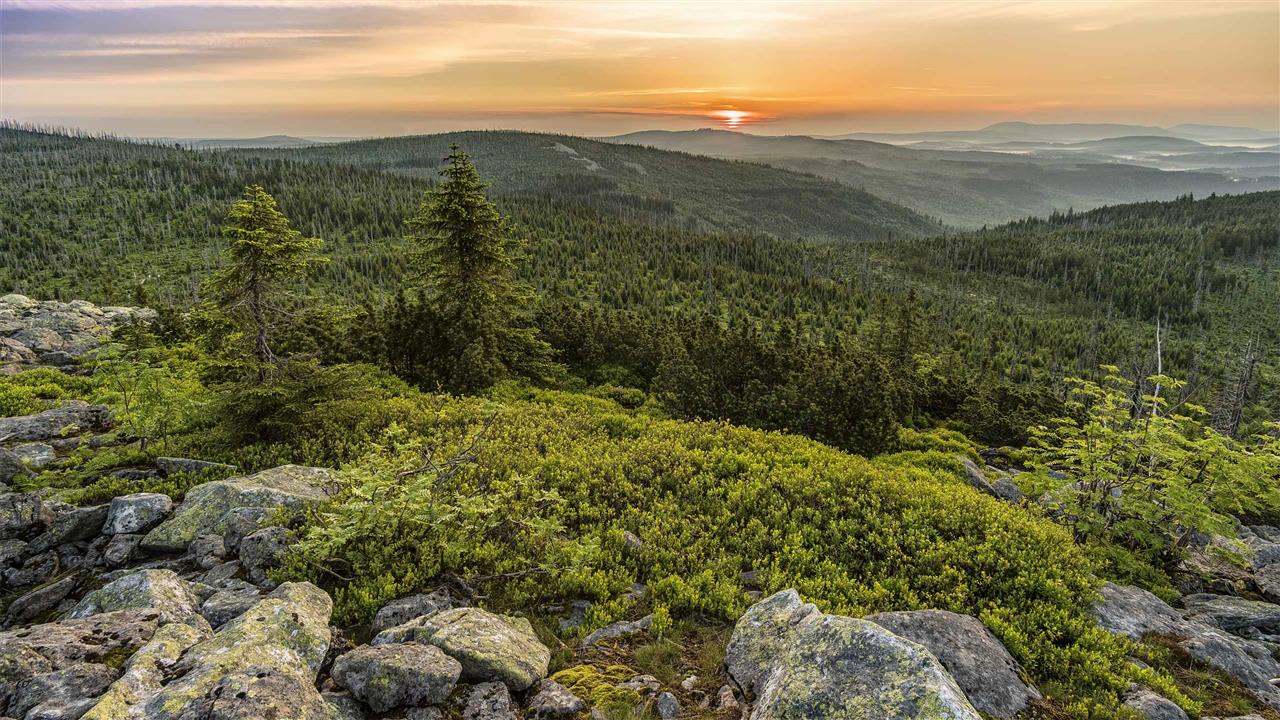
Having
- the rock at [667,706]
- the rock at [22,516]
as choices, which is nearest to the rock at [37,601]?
the rock at [22,516]

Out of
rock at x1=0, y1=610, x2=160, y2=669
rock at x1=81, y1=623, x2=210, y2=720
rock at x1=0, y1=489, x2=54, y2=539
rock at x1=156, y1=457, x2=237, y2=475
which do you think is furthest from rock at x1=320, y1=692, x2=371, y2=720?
rock at x1=156, y1=457, x2=237, y2=475

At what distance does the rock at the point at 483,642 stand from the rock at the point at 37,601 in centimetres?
516

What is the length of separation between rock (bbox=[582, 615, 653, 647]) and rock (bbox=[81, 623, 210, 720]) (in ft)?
14.5

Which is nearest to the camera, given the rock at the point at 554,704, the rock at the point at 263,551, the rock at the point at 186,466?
the rock at the point at 554,704

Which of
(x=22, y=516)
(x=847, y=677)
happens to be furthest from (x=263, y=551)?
(x=847, y=677)

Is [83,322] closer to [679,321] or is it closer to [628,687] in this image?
[679,321]

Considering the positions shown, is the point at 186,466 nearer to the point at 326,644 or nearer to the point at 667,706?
the point at 326,644

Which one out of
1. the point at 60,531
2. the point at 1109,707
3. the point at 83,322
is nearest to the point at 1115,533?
the point at 1109,707

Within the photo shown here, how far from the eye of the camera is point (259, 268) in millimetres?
12773

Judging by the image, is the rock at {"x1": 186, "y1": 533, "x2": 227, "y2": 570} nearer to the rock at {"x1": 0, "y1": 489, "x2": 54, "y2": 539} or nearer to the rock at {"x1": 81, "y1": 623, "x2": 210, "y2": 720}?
the rock at {"x1": 0, "y1": 489, "x2": 54, "y2": 539}

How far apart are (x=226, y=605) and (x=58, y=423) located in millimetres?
13043

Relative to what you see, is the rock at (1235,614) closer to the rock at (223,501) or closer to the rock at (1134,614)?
the rock at (1134,614)

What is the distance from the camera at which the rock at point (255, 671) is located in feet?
→ 14.6

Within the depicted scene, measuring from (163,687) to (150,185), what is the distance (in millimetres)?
209481
